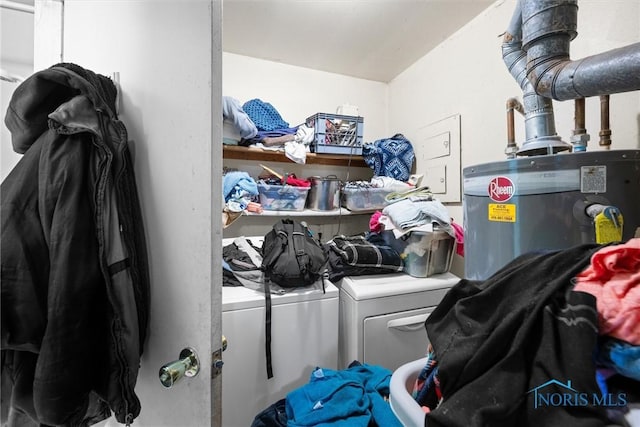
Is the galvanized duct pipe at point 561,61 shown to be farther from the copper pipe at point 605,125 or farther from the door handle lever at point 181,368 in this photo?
the door handle lever at point 181,368

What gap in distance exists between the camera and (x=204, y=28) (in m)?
0.49

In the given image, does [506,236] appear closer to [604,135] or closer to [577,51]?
[604,135]

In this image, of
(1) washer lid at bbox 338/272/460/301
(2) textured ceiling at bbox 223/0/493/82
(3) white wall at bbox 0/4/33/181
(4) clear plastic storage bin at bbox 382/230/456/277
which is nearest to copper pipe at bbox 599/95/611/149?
(4) clear plastic storage bin at bbox 382/230/456/277

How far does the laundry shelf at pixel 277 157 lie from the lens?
5.46 ft

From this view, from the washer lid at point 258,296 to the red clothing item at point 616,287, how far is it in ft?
3.40

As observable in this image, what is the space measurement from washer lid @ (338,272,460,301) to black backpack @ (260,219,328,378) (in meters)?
0.17

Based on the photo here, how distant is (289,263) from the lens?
1.21 metres

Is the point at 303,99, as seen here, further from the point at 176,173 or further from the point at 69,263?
the point at 69,263

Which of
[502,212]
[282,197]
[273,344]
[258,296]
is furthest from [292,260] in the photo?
[502,212]

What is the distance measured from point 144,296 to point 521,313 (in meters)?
0.69

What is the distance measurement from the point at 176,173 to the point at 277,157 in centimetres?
138

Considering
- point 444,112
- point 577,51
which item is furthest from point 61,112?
point 444,112

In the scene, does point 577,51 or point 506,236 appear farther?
point 577,51

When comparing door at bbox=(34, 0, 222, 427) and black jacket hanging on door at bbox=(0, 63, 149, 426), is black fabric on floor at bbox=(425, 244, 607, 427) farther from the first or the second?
black jacket hanging on door at bbox=(0, 63, 149, 426)
